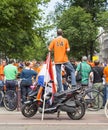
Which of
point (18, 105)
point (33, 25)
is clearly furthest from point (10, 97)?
point (33, 25)

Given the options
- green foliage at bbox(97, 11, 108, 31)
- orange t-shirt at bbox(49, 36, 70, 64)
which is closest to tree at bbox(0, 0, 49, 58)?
green foliage at bbox(97, 11, 108, 31)

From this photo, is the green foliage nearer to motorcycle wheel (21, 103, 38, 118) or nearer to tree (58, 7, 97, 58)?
tree (58, 7, 97, 58)

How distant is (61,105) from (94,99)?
2900mm

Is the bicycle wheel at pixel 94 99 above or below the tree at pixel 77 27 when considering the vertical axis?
below

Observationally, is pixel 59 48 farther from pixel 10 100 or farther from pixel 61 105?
pixel 10 100

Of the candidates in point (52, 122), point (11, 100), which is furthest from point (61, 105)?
point (11, 100)

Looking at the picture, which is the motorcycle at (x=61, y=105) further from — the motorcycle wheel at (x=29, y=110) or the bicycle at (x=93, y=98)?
the bicycle at (x=93, y=98)

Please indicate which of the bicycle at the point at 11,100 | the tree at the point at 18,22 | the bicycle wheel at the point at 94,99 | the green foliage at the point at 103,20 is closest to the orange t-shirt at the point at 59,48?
the bicycle wheel at the point at 94,99

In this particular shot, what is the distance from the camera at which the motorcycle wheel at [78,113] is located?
44.9 feet

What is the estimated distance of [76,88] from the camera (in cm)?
1380

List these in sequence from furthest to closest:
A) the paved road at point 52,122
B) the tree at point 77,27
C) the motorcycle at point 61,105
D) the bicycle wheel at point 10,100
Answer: the tree at point 77,27 < the bicycle wheel at point 10,100 < the motorcycle at point 61,105 < the paved road at point 52,122

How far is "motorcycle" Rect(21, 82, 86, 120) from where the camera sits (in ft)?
44.9

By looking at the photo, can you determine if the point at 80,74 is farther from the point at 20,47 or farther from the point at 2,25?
the point at 20,47

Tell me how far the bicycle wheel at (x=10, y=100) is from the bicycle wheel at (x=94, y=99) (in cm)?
246
